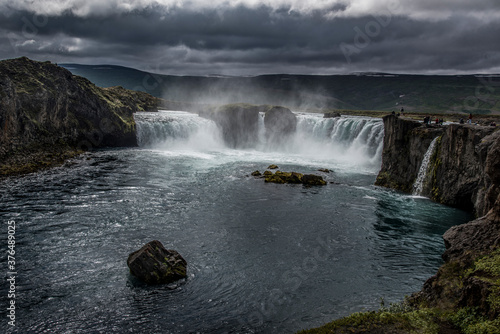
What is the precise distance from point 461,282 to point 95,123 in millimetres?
61693

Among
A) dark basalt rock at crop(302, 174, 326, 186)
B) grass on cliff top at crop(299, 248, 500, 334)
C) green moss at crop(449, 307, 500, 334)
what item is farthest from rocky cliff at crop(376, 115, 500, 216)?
green moss at crop(449, 307, 500, 334)

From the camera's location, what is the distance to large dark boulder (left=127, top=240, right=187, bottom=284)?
17.5 m

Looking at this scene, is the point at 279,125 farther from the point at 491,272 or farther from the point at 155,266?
the point at 491,272

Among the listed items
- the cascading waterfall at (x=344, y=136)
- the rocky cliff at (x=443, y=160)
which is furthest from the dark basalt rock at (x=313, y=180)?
the cascading waterfall at (x=344, y=136)

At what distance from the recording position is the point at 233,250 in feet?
71.6

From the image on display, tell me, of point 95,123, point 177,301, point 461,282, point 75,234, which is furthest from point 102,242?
point 95,123

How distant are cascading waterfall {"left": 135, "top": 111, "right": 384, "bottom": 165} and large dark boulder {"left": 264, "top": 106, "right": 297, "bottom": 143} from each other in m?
1.09

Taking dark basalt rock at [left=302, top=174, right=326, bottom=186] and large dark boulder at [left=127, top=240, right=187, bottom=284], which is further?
dark basalt rock at [left=302, top=174, right=326, bottom=186]

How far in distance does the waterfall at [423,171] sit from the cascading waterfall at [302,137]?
60.3 ft

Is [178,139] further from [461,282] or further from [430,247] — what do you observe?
[461,282]

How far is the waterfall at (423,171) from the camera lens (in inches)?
1398

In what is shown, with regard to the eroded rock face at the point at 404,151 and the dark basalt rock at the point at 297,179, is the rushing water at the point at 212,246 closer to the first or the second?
the dark basalt rock at the point at 297,179

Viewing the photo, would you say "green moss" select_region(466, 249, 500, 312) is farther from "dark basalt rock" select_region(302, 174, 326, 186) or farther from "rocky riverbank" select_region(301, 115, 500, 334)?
"dark basalt rock" select_region(302, 174, 326, 186)

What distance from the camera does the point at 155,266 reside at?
1777 cm
